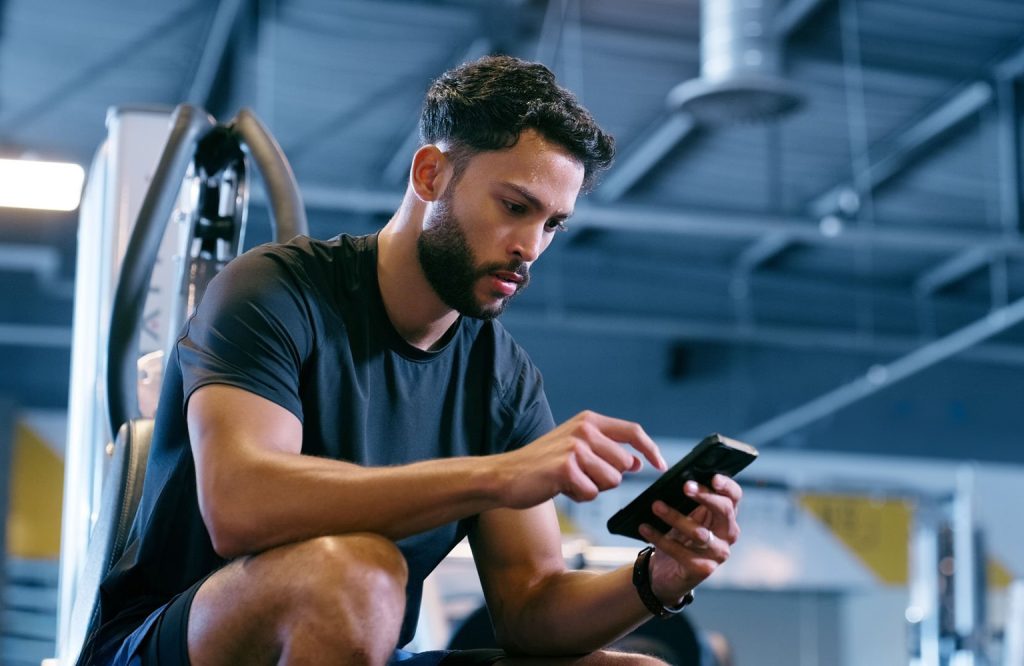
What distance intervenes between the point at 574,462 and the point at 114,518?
832mm

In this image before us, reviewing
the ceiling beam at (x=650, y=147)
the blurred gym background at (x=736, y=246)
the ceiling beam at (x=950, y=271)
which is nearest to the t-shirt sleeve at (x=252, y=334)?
the blurred gym background at (x=736, y=246)

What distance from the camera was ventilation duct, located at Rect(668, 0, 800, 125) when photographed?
534 centimetres

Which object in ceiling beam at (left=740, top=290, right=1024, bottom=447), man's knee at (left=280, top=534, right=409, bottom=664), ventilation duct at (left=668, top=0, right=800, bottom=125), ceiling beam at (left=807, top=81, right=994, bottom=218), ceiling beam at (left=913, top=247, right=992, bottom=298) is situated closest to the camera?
man's knee at (left=280, top=534, right=409, bottom=664)

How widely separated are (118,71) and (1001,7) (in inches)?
178

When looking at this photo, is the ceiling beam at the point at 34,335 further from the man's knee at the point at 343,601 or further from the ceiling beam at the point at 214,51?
the man's knee at the point at 343,601

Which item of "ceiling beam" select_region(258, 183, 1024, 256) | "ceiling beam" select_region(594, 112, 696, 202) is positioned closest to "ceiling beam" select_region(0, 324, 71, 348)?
"ceiling beam" select_region(258, 183, 1024, 256)

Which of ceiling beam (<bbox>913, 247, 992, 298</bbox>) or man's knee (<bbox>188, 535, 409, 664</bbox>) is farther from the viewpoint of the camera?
ceiling beam (<bbox>913, 247, 992, 298</bbox>)

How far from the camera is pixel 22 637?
9273mm

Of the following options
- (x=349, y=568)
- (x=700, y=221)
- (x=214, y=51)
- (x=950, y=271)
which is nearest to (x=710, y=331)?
(x=950, y=271)

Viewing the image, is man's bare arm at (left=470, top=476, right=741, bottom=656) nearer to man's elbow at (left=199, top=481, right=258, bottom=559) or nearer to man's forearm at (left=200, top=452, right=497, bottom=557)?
man's forearm at (left=200, top=452, right=497, bottom=557)

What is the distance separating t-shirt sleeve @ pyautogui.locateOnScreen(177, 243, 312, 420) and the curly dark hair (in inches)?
12.7

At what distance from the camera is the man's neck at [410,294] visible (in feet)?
6.54

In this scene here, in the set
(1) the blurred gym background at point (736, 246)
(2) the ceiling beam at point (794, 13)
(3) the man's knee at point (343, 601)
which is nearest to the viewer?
(3) the man's knee at point (343, 601)

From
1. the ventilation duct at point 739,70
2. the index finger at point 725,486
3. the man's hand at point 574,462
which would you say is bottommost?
the index finger at point 725,486
